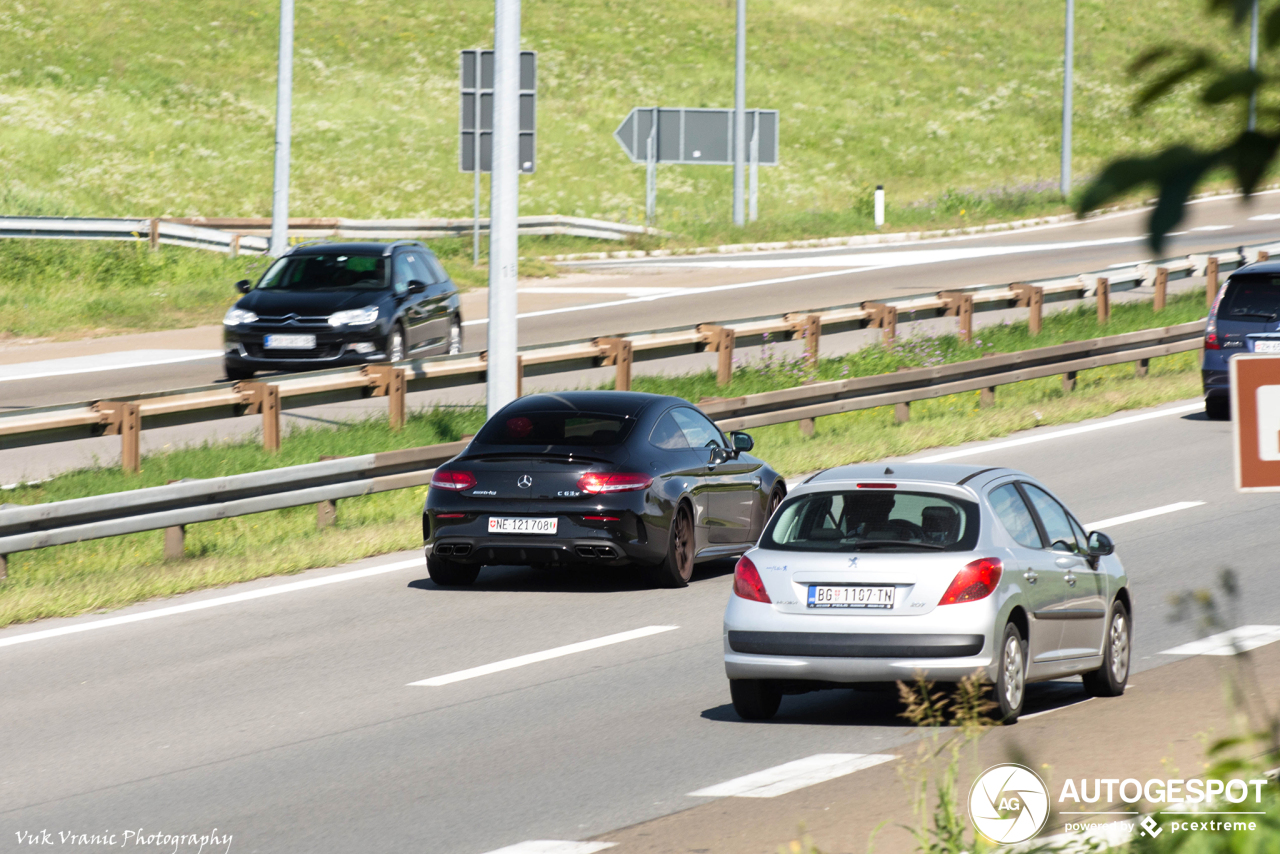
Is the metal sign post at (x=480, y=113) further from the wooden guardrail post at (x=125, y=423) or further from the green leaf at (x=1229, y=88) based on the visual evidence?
the green leaf at (x=1229, y=88)

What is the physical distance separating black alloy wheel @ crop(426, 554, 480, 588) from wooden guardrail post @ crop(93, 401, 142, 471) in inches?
120

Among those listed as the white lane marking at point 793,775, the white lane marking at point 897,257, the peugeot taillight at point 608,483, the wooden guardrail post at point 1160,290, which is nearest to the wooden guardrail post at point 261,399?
the peugeot taillight at point 608,483

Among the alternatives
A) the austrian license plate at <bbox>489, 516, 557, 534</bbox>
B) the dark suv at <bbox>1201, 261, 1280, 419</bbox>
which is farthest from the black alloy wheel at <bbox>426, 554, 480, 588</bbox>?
the dark suv at <bbox>1201, 261, 1280, 419</bbox>

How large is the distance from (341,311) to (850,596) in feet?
47.2

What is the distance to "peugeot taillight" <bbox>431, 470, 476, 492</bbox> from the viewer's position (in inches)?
526

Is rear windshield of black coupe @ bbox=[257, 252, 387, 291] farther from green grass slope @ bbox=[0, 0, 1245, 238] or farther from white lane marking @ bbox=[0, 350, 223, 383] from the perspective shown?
green grass slope @ bbox=[0, 0, 1245, 238]

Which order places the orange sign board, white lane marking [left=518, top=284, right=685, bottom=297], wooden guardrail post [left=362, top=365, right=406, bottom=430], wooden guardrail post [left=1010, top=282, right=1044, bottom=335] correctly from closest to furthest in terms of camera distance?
the orange sign board
wooden guardrail post [left=362, top=365, right=406, bottom=430]
wooden guardrail post [left=1010, top=282, right=1044, bottom=335]
white lane marking [left=518, top=284, right=685, bottom=297]

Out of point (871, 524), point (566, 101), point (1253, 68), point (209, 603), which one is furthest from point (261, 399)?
point (566, 101)

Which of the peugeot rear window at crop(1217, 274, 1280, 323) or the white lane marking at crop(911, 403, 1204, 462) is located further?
the peugeot rear window at crop(1217, 274, 1280, 323)

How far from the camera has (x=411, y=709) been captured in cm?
967

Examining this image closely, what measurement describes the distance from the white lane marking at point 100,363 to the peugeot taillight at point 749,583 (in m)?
16.9

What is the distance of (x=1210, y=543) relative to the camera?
575 inches

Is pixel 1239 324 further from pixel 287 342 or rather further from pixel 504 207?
pixel 287 342

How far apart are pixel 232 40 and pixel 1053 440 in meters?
53.2
